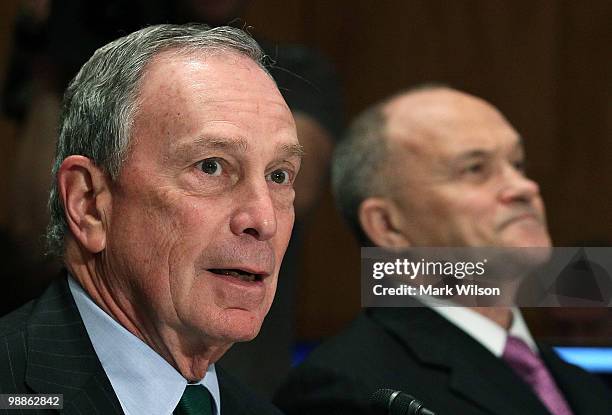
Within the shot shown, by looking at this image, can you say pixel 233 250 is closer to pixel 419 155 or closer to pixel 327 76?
pixel 419 155

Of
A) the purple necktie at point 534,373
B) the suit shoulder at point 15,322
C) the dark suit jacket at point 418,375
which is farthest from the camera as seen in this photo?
the purple necktie at point 534,373

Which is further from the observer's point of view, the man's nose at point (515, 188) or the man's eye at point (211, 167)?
the man's nose at point (515, 188)

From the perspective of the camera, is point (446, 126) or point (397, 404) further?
point (446, 126)

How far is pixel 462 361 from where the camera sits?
6.16 feet

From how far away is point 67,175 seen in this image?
1475 millimetres

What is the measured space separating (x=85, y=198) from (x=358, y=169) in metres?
0.67

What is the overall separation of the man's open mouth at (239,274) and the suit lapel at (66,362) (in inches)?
7.5

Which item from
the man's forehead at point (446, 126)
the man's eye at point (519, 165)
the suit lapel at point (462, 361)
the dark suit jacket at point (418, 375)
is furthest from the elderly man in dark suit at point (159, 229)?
the man's eye at point (519, 165)

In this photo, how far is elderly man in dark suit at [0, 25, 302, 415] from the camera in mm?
1432

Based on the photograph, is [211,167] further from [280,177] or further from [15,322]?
[15,322]

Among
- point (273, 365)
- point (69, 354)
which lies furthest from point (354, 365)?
point (69, 354)

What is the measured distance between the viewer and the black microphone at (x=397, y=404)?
137 centimetres

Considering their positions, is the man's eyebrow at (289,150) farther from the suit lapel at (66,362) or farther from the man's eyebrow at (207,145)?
the suit lapel at (66,362)

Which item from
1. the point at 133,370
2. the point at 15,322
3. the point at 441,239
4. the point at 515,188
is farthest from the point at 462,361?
the point at 15,322
